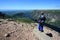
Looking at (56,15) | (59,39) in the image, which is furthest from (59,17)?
(59,39)

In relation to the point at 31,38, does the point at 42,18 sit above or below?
above

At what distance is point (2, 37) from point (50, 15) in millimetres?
145549

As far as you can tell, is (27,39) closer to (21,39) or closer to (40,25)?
(21,39)

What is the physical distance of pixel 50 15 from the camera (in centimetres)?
15375

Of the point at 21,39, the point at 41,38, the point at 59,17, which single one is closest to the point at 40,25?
the point at 41,38

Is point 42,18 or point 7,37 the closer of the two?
point 7,37

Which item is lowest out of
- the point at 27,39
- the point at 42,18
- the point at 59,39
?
the point at 59,39

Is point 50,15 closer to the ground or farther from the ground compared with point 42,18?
closer to the ground

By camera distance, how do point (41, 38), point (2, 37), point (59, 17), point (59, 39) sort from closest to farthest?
1. point (2, 37)
2. point (41, 38)
3. point (59, 39)
4. point (59, 17)

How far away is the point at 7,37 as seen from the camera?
10.6m

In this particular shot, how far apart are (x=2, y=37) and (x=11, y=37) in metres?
0.72

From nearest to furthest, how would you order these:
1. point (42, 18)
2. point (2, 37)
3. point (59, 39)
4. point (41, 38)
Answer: point (2, 37), point (41, 38), point (42, 18), point (59, 39)

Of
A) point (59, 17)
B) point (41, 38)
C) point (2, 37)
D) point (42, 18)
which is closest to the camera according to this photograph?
point (2, 37)

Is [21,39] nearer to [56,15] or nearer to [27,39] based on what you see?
[27,39]
